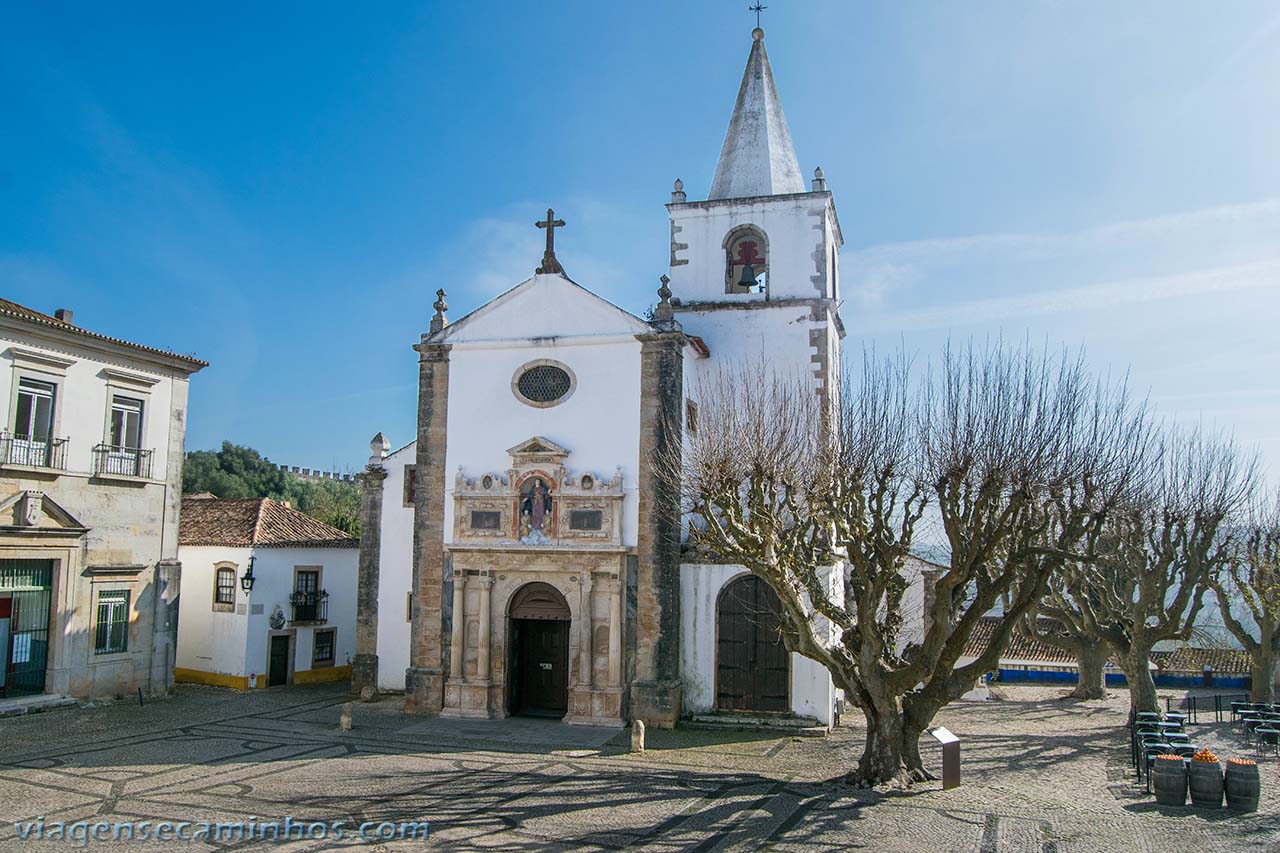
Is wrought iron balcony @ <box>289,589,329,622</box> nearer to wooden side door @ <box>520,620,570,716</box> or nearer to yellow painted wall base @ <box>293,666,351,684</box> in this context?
yellow painted wall base @ <box>293,666,351,684</box>

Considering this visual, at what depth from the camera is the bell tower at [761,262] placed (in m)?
23.6

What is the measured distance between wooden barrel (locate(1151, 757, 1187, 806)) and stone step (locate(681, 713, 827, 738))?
6.98 m

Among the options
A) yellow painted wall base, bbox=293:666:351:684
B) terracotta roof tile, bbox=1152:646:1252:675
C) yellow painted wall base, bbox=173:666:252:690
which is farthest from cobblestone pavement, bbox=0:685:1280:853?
terracotta roof tile, bbox=1152:646:1252:675

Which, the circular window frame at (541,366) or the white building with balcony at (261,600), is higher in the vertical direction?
the circular window frame at (541,366)

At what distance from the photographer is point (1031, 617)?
26.4m

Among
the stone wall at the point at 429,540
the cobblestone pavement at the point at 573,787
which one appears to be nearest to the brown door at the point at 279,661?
the cobblestone pavement at the point at 573,787

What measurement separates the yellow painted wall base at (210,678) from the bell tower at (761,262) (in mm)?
15183

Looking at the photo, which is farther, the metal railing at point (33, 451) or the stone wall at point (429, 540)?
the stone wall at point (429, 540)

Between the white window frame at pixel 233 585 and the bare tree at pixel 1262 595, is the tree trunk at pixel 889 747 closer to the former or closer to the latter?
the bare tree at pixel 1262 595

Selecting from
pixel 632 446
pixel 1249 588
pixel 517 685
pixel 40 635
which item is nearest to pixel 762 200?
pixel 632 446

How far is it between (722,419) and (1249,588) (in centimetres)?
1788

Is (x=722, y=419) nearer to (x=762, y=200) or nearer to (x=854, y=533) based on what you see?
(x=854, y=533)

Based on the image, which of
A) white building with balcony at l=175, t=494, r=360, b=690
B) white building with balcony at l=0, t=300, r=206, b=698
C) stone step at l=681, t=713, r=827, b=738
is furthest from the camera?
white building with balcony at l=175, t=494, r=360, b=690

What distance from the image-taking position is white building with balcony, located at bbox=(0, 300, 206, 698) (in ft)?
68.7
